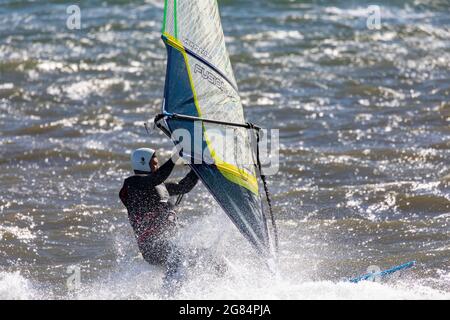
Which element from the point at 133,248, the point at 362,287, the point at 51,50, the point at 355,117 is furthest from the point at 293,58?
the point at 362,287

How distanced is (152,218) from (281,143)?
17.7ft

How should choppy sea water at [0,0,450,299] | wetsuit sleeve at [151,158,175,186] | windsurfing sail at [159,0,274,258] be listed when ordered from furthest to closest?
choppy sea water at [0,0,450,299]
wetsuit sleeve at [151,158,175,186]
windsurfing sail at [159,0,274,258]

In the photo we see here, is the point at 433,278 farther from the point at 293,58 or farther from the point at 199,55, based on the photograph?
the point at 293,58

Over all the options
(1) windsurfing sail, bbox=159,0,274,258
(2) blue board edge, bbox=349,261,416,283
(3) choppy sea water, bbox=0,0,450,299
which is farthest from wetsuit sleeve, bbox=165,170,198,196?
(2) blue board edge, bbox=349,261,416,283

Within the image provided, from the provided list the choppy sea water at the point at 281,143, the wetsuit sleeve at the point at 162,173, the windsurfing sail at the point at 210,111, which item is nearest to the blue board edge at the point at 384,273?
the choppy sea water at the point at 281,143

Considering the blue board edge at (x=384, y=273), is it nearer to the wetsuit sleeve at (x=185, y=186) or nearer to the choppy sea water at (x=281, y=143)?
the choppy sea water at (x=281, y=143)

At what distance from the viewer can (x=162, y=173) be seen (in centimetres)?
696

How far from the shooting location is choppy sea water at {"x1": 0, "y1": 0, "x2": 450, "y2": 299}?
8.05m

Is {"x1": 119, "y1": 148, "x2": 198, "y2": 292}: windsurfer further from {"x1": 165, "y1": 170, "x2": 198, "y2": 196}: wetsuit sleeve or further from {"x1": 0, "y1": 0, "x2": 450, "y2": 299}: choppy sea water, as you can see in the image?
{"x1": 0, "y1": 0, "x2": 450, "y2": 299}: choppy sea water

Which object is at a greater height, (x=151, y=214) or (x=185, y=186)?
(x=185, y=186)

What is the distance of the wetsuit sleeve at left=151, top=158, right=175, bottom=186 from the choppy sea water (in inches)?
24.6

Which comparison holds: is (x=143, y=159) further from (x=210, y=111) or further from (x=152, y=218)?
(x=210, y=111)

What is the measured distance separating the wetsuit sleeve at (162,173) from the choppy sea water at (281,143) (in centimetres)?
62

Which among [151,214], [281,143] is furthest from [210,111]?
[281,143]
